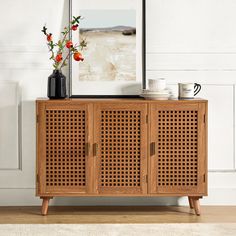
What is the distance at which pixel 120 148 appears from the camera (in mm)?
4285

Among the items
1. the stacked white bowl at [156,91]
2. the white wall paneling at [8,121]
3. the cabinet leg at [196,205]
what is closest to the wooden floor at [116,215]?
the cabinet leg at [196,205]

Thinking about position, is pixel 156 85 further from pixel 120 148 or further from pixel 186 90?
pixel 120 148

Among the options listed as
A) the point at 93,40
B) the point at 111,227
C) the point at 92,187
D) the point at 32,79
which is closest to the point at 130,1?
the point at 93,40

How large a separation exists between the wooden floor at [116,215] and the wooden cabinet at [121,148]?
15 centimetres

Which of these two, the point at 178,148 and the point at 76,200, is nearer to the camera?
the point at 178,148

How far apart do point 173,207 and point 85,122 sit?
3.13 feet

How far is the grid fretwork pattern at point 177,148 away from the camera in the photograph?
14.0ft

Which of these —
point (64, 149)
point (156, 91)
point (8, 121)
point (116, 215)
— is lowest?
point (116, 215)

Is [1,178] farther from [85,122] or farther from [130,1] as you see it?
[130,1]

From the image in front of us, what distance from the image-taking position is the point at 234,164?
15.4ft

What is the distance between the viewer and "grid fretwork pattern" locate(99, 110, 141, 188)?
14.0 ft

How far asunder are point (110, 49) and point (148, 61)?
0.98 ft

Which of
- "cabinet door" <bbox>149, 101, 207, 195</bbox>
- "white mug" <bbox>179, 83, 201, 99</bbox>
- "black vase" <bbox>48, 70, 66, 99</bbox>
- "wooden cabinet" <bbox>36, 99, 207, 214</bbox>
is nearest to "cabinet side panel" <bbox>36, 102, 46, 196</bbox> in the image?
"wooden cabinet" <bbox>36, 99, 207, 214</bbox>

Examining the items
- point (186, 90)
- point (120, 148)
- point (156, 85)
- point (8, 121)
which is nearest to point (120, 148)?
point (120, 148)
